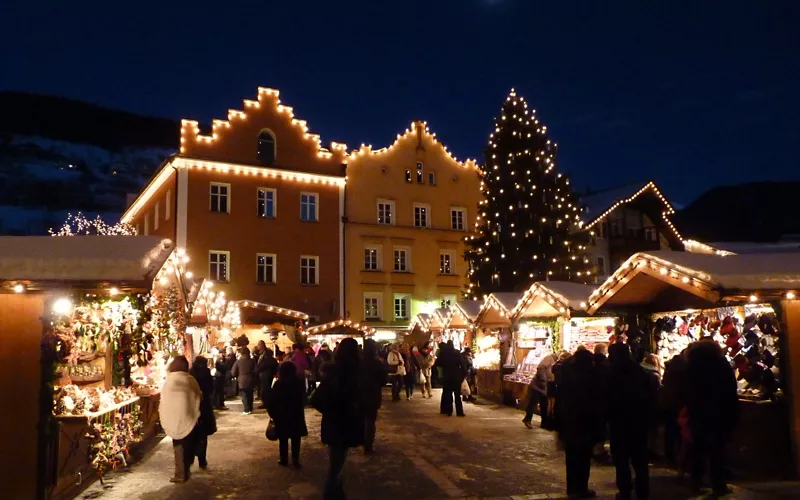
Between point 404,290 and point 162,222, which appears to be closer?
point 162,222

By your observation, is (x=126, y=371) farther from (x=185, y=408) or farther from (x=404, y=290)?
(x=404, y=290)

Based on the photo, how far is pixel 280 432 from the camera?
9.87 metres

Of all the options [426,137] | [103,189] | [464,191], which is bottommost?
[464,191]

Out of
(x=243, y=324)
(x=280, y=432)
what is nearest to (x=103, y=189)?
(x=243, y=324)

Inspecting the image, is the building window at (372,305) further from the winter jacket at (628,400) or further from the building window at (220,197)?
the winter jacket at (628,400)

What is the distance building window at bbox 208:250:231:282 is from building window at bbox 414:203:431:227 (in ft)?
34.9

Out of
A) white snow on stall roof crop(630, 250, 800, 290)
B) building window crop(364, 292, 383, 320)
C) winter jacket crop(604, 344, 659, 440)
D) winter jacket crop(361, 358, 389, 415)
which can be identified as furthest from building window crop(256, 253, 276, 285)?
winter jacket crop(604, 344, 659, 440)

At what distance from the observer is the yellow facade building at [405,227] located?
118 feet

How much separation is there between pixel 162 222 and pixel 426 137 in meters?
14.7

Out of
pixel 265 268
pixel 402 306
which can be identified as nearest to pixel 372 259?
pixel 402 306

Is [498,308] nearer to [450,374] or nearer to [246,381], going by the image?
[450,374]

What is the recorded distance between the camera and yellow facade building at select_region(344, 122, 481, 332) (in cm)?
3594

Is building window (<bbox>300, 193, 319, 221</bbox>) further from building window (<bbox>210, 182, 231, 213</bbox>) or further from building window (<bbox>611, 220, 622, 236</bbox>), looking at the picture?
building window (<bbox>611, 220, 622, 236</bbox>)

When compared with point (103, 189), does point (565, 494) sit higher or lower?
lower
